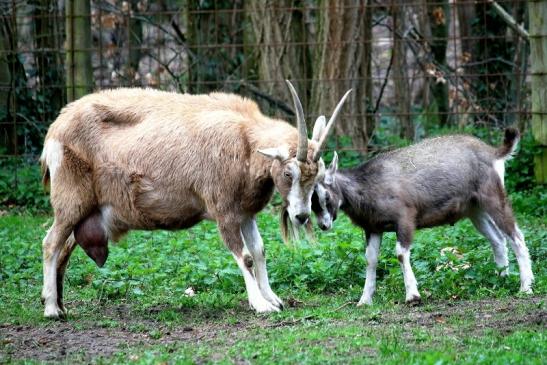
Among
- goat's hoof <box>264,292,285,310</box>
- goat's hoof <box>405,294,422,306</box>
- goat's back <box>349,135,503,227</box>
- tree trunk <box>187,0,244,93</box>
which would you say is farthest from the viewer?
tree trunk <box>187,0,244,93</box>

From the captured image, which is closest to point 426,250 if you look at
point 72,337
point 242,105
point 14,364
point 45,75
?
point 242,105

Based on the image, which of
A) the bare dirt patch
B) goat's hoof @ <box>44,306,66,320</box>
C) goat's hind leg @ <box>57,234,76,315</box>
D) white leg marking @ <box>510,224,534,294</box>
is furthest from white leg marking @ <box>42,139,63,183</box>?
white leg marking @ <box>510,224,534,294</box>

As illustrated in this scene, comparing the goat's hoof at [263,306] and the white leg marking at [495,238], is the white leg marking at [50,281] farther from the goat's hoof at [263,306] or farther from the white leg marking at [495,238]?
the white leg marking at [495,238]

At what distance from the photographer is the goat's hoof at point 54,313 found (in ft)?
26.0

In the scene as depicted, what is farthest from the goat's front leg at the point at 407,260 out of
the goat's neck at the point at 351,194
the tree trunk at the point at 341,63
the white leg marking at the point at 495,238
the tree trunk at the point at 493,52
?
the tree trunk at the point at 493,52

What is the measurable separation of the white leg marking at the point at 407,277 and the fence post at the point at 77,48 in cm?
690

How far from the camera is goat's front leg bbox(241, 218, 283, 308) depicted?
7980 millimetres

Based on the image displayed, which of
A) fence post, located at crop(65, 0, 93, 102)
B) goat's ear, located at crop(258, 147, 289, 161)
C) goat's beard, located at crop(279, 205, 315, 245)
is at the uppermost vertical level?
fence post, located at crop(65, 0, 93, 102)

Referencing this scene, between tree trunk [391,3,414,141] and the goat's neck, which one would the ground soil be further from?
tree trunk [391,3,414,141]

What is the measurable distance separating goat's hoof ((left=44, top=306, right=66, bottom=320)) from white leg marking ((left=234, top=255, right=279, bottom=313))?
1.49 metres

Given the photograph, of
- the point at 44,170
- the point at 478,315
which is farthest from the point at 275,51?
the point at 478,315

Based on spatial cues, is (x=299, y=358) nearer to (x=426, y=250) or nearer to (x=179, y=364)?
(x=179, y=364)

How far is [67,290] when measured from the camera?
362 inches

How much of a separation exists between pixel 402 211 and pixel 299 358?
2492mm
